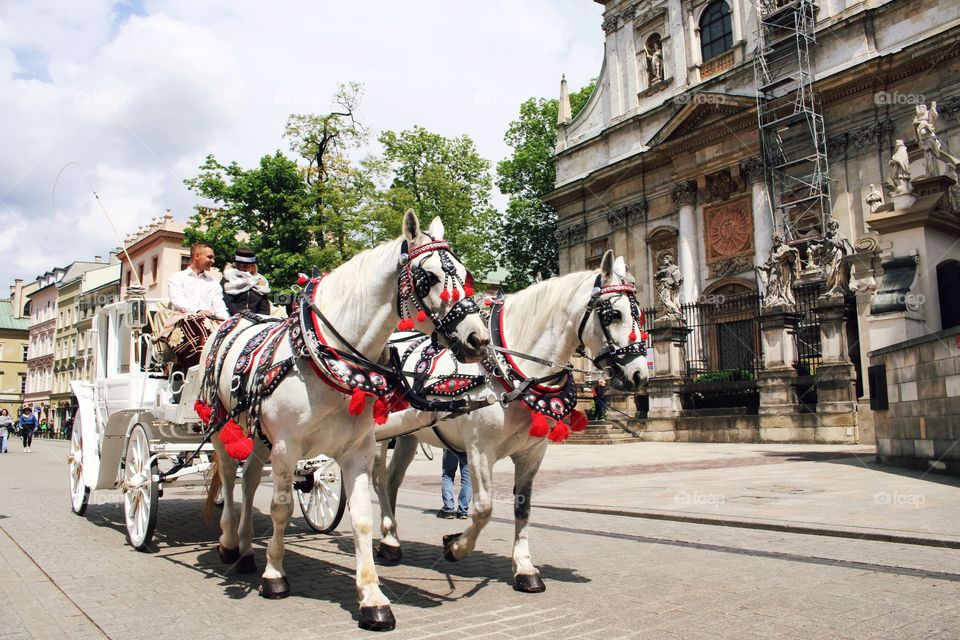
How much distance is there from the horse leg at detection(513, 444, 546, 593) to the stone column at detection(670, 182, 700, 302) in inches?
1158

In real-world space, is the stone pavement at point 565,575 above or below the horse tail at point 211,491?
below

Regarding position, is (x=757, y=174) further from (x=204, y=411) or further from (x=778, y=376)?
(x=204, y=411)

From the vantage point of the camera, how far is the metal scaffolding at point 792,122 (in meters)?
29.9

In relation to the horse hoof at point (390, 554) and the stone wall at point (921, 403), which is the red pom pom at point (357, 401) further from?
the stone wall at point (921, 403)

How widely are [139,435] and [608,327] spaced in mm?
4858

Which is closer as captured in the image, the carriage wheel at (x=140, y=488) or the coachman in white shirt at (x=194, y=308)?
the carriage wheel at (x=140, y=488)

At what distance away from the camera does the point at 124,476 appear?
7.47 meters

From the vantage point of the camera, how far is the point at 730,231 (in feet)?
109

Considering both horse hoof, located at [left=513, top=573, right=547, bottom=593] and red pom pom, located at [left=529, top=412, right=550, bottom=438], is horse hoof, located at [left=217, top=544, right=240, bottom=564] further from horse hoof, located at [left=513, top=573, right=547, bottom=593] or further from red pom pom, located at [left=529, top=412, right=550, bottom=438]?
red pom pom, located at [left=529, top=412, right=550, bottom=438]

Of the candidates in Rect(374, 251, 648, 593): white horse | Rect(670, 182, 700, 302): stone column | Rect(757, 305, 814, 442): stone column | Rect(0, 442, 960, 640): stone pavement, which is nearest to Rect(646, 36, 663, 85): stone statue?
Rect(670, 182, 700, 302): stone column

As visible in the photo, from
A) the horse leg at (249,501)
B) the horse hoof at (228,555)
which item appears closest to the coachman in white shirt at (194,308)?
the horse leg at (249,501)

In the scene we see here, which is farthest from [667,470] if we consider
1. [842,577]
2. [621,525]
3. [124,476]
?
[124,476]

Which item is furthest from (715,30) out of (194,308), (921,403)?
(194,308)

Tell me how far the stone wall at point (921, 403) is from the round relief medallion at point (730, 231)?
19097mm
